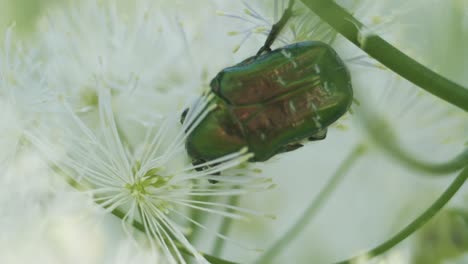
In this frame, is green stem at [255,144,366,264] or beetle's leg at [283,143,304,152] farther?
green stem at [255,144,366,264]

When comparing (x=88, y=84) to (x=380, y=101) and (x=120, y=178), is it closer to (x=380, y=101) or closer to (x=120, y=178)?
(x=120, y=178)

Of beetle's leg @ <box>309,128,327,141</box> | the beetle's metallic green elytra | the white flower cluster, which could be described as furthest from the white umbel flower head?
beetle's leg @ <box>309,128,327,141</box>

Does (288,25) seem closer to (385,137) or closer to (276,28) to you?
(276,28)

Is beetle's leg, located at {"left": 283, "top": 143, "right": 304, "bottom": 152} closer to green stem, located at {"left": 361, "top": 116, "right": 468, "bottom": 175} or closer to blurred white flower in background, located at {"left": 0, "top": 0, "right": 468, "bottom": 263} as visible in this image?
blurred white flower in background, located at {"left": 0, "top": 0, "right": 468, "bottom": 263}

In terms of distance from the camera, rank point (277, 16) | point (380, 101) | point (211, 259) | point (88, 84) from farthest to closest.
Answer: point (380, 101), point (88, 84), point (277, 16), point (211, 259)

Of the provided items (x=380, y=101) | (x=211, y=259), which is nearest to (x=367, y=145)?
(x=380, y=101)

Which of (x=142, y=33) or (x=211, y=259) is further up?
(x=142, y=33)
